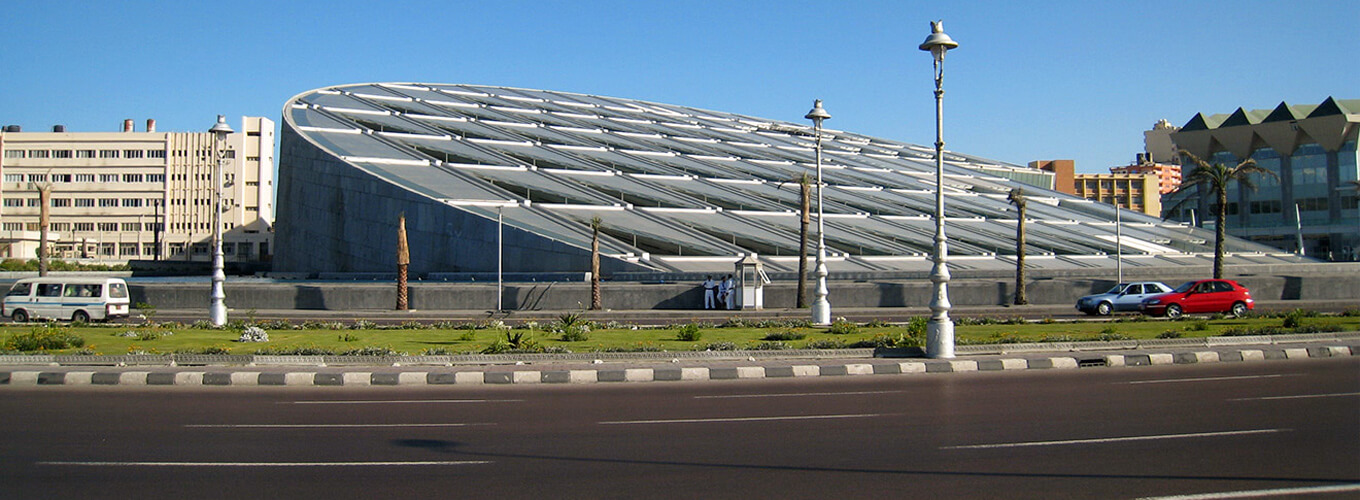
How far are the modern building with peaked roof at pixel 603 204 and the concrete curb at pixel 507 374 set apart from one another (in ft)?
49.7

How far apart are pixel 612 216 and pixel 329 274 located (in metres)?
14.3

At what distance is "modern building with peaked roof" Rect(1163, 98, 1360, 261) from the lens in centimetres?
8488

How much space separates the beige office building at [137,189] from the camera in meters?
104

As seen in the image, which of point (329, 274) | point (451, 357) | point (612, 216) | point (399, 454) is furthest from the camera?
point (329, 274)

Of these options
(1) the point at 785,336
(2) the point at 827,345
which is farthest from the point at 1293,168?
(2) the point at 827,345

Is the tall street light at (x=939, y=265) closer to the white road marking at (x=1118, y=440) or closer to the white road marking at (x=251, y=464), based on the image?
the white road marking at (x=1118, y=440)

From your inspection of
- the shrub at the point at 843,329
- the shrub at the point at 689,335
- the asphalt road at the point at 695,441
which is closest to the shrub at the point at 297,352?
the asphalt road at the point at 695,441

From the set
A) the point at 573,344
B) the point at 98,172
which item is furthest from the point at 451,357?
the point at 98,172

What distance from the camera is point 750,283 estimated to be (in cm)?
3662

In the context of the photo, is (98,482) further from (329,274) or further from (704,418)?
(329,274)

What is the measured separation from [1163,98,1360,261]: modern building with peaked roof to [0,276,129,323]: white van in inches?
3130

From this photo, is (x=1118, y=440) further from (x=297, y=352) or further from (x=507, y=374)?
(x=297, y=352)

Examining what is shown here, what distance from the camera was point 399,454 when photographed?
9.65 m

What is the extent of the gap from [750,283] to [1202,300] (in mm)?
15873
